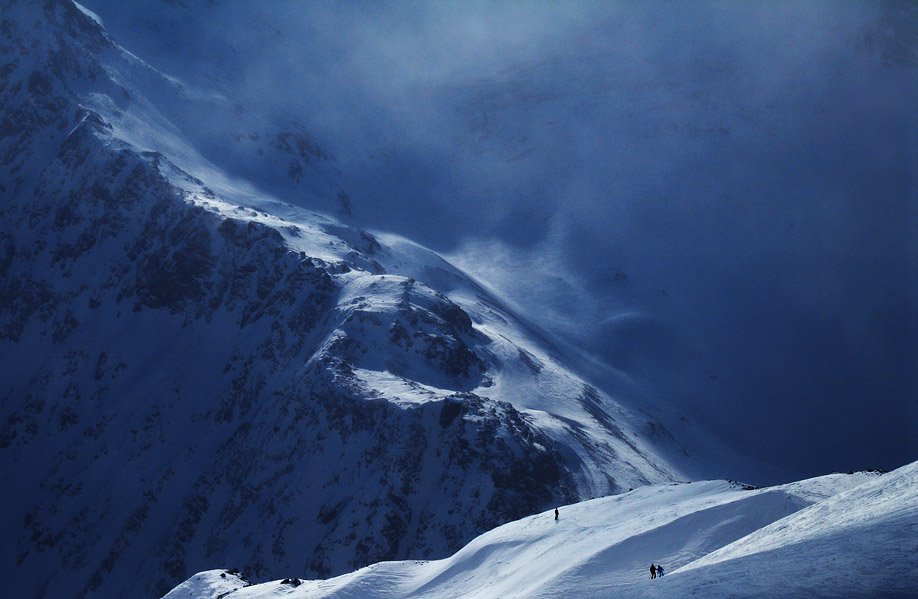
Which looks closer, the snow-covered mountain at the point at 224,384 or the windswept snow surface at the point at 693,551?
the windswept snow surface at the point at 693,551

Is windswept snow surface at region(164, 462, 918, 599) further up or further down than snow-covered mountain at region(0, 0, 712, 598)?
further down

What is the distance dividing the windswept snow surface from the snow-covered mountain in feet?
106

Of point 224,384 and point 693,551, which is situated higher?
point 224,384

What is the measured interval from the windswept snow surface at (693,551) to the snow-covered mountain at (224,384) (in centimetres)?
3243

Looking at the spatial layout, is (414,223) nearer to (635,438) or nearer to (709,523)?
(635,438)

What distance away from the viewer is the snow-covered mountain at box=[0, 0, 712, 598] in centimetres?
8338

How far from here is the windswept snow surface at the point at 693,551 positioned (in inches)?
437

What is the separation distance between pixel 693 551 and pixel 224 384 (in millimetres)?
85336

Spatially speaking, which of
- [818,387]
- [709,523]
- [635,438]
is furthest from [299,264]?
[818,387]

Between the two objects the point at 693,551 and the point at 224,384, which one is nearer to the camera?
the point at 693,551

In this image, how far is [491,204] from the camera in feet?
648

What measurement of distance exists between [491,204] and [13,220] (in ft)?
341

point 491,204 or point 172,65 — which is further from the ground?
point 172,65

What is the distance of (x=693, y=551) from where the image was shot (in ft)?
113
